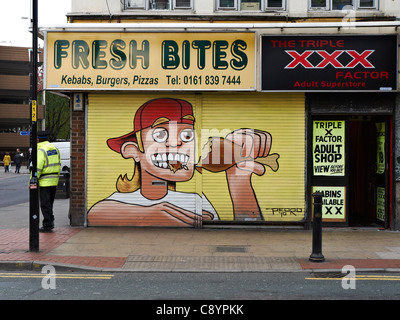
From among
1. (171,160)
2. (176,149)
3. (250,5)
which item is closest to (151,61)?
(176,149)

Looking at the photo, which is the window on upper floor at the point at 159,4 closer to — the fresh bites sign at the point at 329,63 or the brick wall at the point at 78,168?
the fresh bites sign at the point at 329,63

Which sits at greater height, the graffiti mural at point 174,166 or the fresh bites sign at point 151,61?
the fresh bites sign at point 151,61

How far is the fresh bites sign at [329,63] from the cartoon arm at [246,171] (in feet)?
3.84

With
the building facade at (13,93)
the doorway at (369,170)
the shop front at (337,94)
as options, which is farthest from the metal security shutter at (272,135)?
the building facade at (13,93)

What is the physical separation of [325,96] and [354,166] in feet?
12.0

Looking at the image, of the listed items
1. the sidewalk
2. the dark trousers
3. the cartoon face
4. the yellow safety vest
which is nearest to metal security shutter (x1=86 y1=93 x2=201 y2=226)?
the cartoon face

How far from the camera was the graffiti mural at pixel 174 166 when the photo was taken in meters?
12.0

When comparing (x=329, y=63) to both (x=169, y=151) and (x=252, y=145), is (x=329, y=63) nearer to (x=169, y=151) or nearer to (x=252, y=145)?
(x=252, y=145)

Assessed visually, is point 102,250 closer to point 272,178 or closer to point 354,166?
point 272,178

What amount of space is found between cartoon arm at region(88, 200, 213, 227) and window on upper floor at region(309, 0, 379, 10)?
17.7 feet

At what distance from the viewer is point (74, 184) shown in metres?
12.1

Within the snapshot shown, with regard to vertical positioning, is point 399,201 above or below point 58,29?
below

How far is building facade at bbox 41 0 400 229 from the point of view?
11688 mm
